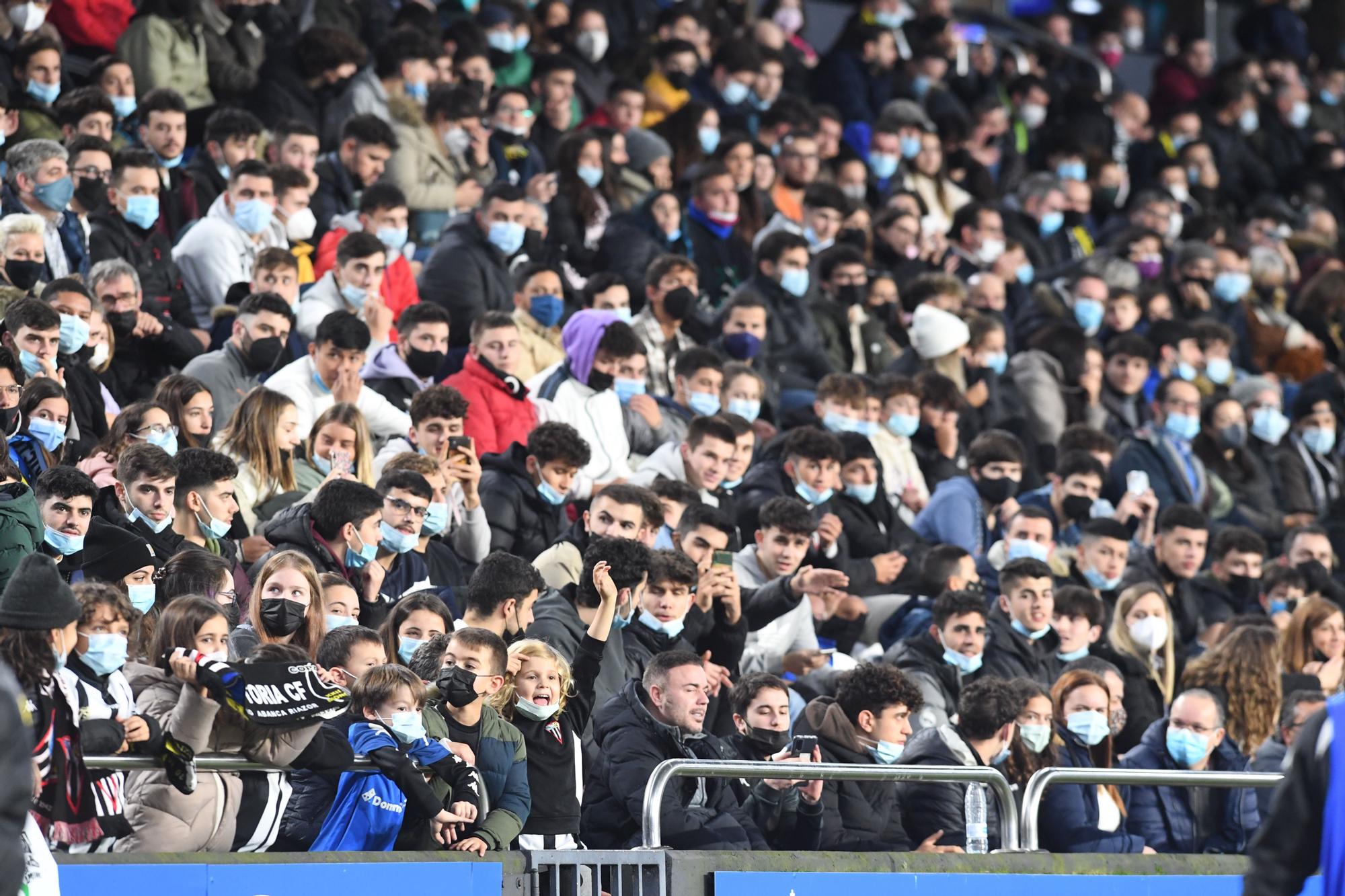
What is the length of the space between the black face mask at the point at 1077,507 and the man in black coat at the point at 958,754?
3.83 meters

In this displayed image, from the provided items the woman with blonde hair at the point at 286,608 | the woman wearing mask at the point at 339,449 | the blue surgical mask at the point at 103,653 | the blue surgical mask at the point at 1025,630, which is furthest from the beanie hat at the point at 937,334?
the blue surgical mask at the point at 103,653

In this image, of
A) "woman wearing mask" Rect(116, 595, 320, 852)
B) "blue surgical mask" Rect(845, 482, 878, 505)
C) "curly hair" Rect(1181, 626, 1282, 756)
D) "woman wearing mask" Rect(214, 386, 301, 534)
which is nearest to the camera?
"woman wearing mask" Rect(116, 595, 320, 852)

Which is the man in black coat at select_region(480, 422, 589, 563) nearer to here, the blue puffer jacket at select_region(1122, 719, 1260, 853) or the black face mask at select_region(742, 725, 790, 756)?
the black face mask at select_region(742, 725, 790, 756)

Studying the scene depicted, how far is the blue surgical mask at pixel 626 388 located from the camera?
12.3 m

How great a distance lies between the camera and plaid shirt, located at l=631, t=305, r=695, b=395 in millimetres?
13383

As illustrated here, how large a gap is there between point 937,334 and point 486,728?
745cm

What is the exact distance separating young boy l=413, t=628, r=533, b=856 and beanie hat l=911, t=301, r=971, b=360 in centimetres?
723

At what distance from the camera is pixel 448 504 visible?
10.3m

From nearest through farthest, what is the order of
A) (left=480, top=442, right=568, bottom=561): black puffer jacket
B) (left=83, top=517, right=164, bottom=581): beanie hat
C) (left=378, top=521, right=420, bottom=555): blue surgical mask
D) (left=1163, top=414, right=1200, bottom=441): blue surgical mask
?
(left=83, top=517, right=164, bottom=581): beanie hat → (left=378, top=521, right=420, bottom=555): blue surgical mask → (left=480, top=442, right=568, bottom=561): black puffer jacket → (left=1163, top=414, right=1200, bottom=441): blue surgical mask

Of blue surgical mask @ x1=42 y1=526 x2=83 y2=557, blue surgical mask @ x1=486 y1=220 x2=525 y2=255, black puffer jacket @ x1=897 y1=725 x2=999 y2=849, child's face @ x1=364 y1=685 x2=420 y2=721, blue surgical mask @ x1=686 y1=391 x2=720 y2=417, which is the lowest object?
blue surgical mask @ x1=686 y1=391 x2=720 y2=417

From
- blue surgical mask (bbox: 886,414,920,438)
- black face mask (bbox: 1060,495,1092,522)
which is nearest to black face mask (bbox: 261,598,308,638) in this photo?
blue surgical mask (bbox: 886,414,920,438)

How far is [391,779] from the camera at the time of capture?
7.31m

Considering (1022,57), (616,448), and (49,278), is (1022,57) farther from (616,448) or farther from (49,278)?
(49,278)

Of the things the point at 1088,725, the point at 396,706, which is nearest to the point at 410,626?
the point at 396,706
